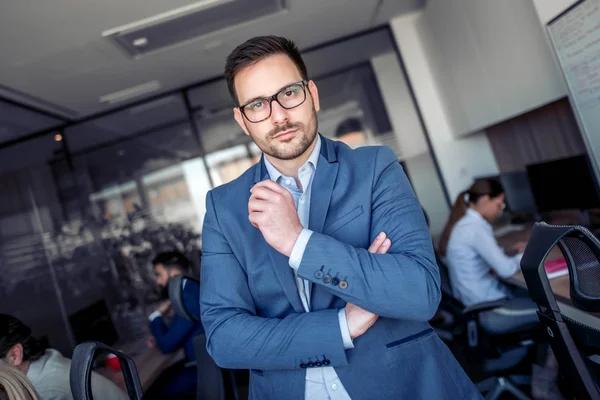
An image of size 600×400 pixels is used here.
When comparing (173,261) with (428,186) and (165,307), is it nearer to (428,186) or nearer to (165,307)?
(165,307)

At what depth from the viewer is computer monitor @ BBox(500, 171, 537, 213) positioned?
166 inches

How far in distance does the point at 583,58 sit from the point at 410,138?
102 inches

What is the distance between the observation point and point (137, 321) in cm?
507

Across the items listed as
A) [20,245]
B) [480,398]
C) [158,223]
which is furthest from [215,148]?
[480,398]

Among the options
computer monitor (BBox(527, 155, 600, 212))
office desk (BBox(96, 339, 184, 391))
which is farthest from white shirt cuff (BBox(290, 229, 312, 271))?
computer monitor (BBox(527, 155, 600, 212))

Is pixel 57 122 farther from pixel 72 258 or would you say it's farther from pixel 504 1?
pixel 504 1

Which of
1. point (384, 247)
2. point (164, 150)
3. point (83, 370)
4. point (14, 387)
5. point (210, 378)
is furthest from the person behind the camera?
point (164, 150)

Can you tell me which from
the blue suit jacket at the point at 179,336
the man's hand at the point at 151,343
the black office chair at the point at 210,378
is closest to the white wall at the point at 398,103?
the blue suit jacket at the point at 179,336

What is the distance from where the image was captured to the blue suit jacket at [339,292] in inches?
37.2

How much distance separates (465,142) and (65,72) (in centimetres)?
382

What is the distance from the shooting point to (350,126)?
16.5 ft

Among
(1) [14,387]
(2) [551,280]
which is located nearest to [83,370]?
(1) [14,387]

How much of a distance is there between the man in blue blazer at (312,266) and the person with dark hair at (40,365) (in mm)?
1319

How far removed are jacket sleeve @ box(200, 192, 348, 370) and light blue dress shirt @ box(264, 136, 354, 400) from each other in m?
0.04
